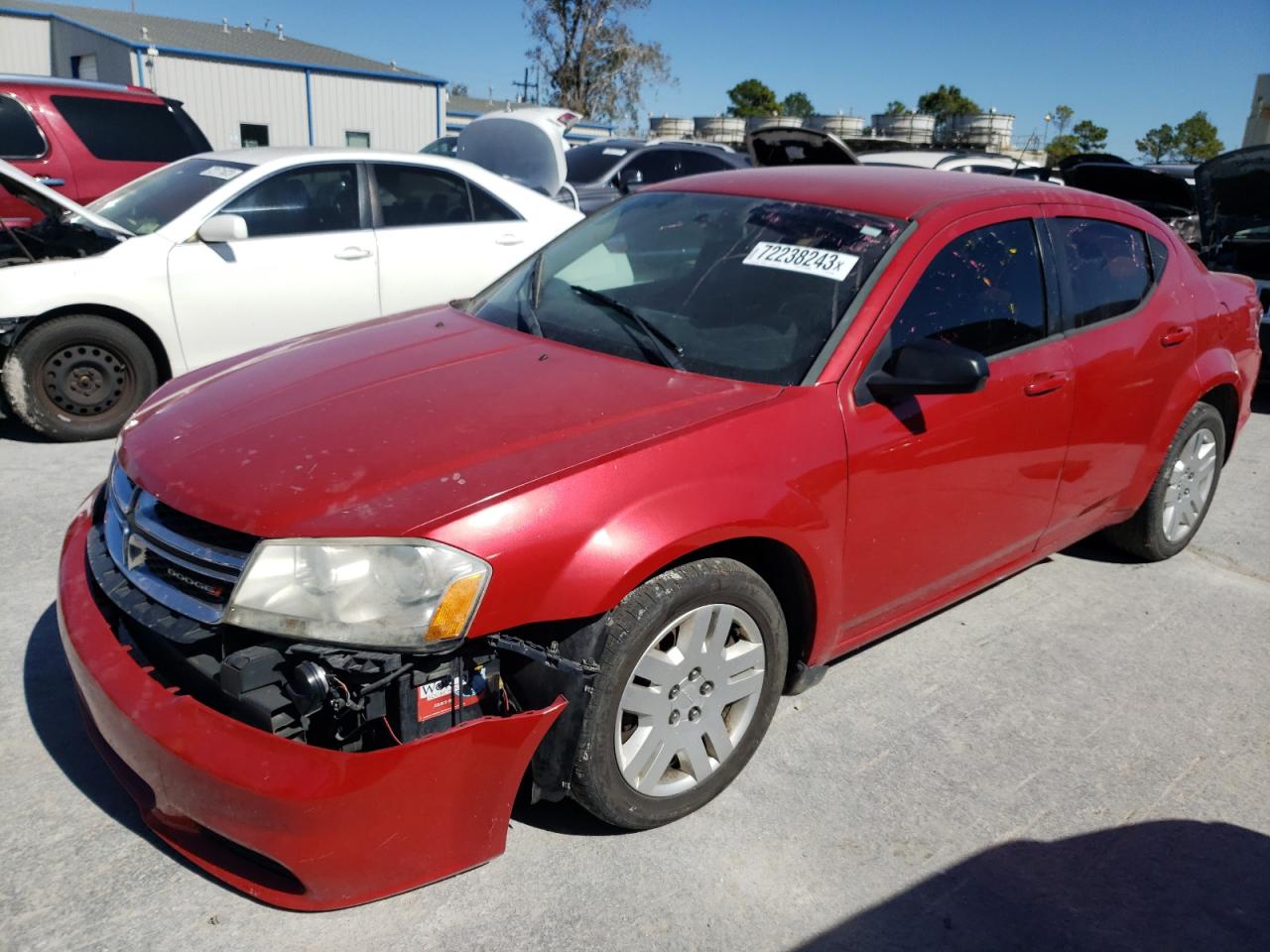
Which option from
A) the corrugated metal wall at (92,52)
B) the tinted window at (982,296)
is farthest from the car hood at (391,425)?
the corrugated metal wall at (92,52)

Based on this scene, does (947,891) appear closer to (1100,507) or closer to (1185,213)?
(1100,507)

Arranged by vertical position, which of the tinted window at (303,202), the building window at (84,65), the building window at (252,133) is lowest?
the tinted window at (303,202)

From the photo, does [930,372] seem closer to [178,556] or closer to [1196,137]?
[178,556]

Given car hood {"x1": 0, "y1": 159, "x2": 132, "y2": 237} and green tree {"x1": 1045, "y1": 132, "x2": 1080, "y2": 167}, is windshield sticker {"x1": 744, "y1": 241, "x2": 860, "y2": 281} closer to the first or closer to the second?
car hood {"x1": 0, "y1": 159, "x2": 132, "y2": 237}

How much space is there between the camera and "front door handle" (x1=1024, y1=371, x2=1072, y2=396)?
11.1 ft

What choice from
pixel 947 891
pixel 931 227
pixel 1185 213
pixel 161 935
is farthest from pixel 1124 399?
pixel 1185 213

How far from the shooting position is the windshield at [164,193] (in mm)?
5906

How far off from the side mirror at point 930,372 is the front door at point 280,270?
161 inches

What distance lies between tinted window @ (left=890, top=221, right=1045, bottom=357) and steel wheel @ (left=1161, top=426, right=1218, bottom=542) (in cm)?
138

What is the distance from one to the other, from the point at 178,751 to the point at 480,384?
1.22 m

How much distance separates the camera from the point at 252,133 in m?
31.0

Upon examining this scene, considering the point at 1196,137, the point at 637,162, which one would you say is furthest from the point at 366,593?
the point at 1196,137

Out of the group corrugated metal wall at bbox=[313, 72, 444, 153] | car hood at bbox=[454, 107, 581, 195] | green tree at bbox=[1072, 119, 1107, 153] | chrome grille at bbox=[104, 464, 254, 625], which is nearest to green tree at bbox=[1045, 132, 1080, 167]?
green tree at bbox=[1072, 119, 1107, 153]

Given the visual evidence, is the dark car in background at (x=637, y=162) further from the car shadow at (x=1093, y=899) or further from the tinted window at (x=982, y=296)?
the car shadow at (x=1093, y=899)
